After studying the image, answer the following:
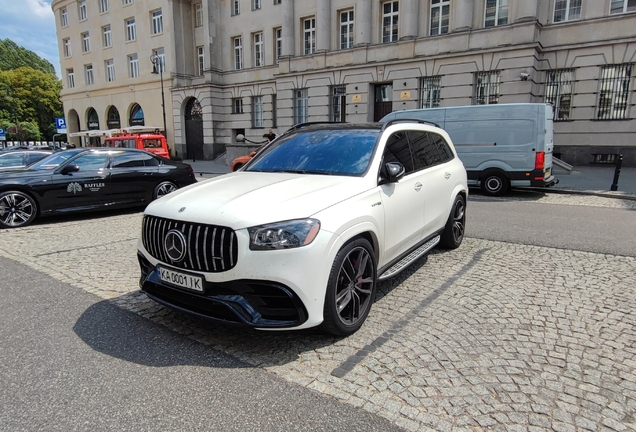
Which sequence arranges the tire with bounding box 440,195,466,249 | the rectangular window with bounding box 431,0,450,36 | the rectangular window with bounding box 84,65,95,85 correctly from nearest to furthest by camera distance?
the tire with bounding box 440,195,466,249 < the rectangular window with bounding box 431,0,450,36 < the rectangular window with bounding box 84,65,95,85

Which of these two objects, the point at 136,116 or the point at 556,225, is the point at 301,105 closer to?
the point at 136,116

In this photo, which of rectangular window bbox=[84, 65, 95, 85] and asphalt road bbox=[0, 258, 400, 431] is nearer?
asphalt road bbox=[0, 258, 400, 431]

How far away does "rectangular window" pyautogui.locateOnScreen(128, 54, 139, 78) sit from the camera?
3841 centimetres

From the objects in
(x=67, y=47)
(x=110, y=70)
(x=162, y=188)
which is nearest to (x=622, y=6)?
(x=162, y=188)

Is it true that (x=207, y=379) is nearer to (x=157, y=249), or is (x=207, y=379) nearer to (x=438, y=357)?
(x=157, y=249)

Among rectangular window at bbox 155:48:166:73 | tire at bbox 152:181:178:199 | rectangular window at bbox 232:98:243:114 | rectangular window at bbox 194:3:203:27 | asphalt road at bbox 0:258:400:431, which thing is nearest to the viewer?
asphalt road at bbox 0:258:400:431

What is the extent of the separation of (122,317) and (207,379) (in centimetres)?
146

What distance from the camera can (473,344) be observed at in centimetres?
324

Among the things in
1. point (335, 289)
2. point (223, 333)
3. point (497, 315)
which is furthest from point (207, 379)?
point (497, 315)

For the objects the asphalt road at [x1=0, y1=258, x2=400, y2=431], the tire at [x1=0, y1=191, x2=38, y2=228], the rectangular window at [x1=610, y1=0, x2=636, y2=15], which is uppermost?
the rectangular window at [x1=610, y1=0, x2=636, y2=15]

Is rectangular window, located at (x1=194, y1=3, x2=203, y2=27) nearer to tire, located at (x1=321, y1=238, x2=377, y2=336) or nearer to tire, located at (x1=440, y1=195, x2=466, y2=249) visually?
tire, located at (x1=440, y1=195, x2=466, y2=249)

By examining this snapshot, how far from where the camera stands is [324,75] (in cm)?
2580

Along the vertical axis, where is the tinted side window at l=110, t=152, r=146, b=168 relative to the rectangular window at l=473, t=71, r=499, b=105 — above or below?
below

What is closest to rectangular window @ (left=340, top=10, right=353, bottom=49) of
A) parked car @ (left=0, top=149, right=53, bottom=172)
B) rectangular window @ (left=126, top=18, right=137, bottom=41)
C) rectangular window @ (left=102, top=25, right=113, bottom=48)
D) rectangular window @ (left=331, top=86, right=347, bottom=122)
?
rectangular window @ (left=331, top=86, right=347, bottom=122)
